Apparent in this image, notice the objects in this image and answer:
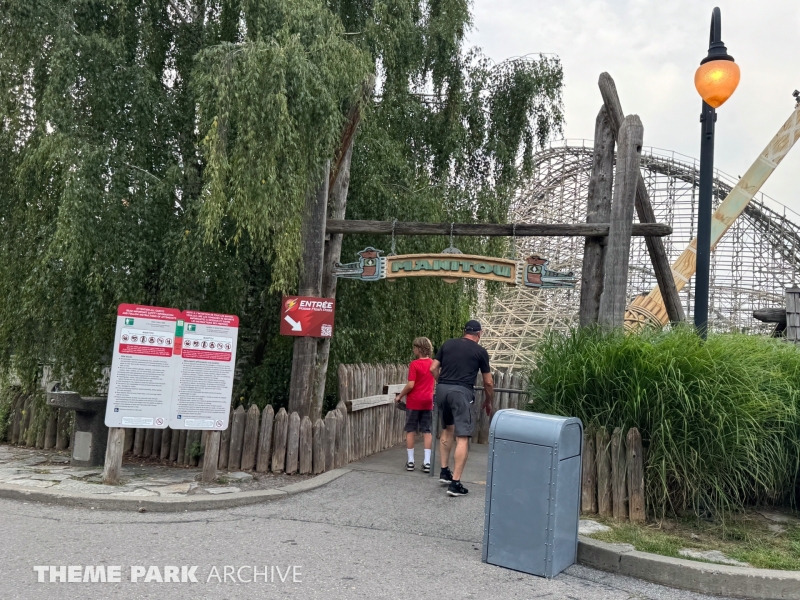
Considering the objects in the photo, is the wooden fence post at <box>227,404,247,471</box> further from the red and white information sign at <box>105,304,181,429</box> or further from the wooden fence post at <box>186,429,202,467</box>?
the red and white information sign at <box>105,304,181,429</box>

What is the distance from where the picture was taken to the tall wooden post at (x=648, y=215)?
920cm

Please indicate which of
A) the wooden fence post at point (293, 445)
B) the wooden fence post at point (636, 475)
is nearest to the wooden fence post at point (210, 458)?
the wooden fence post at point (293, 445)

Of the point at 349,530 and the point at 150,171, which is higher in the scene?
the point at 150,171

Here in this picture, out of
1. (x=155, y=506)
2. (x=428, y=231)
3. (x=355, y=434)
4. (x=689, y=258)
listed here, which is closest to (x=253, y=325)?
(x=355, y=434)

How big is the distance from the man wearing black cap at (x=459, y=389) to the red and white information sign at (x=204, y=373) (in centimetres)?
239

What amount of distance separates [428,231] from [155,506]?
16.0 ft

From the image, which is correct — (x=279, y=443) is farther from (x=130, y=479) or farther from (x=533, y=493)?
(x=533, y=493)

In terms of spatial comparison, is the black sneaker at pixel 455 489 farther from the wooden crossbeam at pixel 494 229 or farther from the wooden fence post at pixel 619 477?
the wooden crossbeam at pixel 494 229

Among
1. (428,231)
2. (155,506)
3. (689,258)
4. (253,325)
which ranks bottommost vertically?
(155,506)

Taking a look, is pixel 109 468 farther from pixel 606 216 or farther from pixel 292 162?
pixel 606 216

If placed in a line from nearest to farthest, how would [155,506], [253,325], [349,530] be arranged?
[349,530] < [155,506] < [253,325]

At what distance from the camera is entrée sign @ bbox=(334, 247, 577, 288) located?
8859 mm

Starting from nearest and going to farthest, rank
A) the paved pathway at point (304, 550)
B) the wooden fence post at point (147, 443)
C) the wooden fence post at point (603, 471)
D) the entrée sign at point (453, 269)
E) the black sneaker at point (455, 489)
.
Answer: the paved pathway at point (304, 550)
the wooden fence post at point (603, 471)
the black sneaker at point (455, 489)
the entrée sign at point (453, 269)
the wooden fence post at point (147, 443)

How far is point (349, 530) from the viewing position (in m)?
5.79
